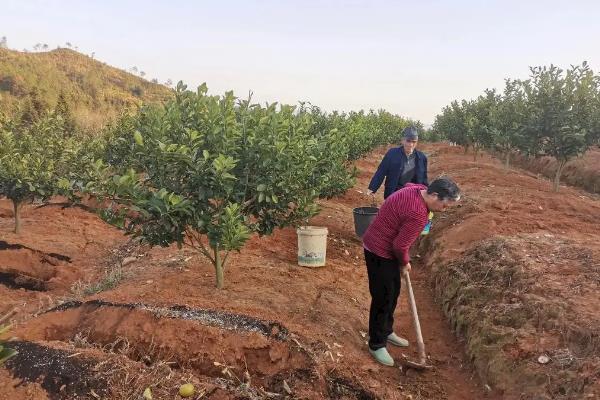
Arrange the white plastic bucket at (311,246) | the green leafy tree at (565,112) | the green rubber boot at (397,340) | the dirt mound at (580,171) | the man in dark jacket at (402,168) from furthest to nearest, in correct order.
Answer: the dirt mound at (580,171)
the green leafy tree at (565,112)
the white plastic bucket at (311,246)
the man in dark jacket at (402,168)
the green rubber boot at (397,340)

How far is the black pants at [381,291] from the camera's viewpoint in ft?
14.2

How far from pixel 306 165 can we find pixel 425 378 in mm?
2583

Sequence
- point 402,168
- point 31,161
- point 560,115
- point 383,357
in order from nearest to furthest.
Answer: point 383,357, point 402,168, point 31,161, point 560,115

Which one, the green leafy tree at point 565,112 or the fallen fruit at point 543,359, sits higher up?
the green leafy tree at point 565,112

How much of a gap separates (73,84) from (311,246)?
41.3 meters

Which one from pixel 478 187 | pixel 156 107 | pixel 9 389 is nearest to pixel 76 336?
pixel 9 389

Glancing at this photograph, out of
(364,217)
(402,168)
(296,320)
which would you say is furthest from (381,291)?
(364,217)

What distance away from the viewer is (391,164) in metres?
6.75

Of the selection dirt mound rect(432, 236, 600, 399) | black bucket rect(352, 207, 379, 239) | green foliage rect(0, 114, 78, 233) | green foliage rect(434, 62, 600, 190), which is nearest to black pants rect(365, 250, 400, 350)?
dirt mound rect(432, 236, 600, 399)

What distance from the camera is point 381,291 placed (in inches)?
174

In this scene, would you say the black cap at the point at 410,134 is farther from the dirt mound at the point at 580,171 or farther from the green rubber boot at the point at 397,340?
the dirt mound at the point at 580,171

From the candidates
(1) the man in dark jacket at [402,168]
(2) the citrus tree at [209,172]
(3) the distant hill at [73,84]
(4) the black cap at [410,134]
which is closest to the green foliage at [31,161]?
(2) the citrus tree at [209,172]

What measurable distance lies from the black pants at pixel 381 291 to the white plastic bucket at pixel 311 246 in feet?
7.89

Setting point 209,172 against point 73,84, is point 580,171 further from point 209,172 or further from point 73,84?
point 73,84
